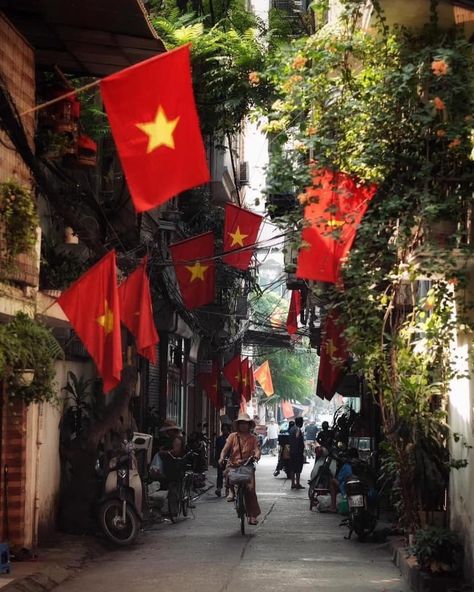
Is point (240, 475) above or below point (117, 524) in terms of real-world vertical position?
above

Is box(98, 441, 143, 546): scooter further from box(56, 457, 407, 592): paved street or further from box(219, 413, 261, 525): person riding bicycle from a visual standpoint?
box(219, 413, 261, 525): person riding bicycle

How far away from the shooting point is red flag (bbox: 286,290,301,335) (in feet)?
97.8

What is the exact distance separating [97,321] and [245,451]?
6.57m

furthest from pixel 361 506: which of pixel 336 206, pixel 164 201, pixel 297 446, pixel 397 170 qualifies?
pixel 297 446

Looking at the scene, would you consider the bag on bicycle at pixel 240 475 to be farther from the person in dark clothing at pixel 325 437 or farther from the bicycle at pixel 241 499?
the person in dark clothing at pixel 325 437

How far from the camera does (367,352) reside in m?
12.1

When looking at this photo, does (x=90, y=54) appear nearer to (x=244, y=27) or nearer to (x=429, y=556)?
(x=244, y=27)

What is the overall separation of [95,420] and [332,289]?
5.73 m

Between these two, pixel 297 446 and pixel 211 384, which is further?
pixel 211 384

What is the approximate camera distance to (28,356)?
10.9 meters

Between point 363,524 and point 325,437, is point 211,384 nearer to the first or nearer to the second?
point 325,437

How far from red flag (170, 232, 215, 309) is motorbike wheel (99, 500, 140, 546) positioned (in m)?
5.05

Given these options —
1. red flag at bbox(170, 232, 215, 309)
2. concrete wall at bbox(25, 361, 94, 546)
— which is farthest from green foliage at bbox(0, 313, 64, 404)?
red flag at bbox(170, 232, 215, 309)

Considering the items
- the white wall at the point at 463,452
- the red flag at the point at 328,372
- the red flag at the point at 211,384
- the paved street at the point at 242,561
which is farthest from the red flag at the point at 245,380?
the white wall at the point at 463,452
